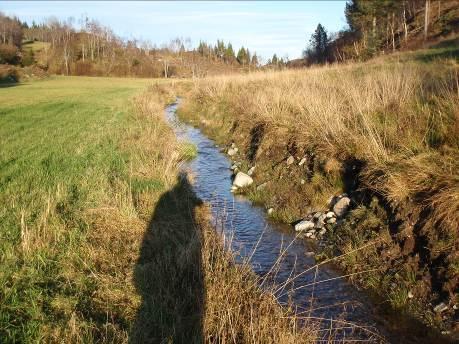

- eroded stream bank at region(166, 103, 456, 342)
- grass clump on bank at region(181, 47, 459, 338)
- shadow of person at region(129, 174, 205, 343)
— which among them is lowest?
eroded stream bank at region(166, 103, 456, 342)

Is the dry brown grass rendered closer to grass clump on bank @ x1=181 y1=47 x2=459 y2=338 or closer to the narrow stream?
grass clump on bank @ x1=181 y1=47 x2=459 y2=338

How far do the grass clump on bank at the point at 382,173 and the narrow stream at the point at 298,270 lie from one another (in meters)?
0.32

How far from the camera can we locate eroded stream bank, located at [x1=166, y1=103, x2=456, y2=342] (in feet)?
12.8

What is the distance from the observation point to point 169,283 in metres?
4.25

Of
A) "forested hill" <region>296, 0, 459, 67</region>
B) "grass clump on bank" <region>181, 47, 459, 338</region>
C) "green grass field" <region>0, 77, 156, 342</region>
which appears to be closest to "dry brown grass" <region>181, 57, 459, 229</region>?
"grass clump on bank" <region>181, 47, 459, 338</region>

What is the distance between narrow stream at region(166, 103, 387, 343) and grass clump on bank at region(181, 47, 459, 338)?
0.32m

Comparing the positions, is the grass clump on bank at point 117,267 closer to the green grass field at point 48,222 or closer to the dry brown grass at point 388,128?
the green grass field at point 48,222

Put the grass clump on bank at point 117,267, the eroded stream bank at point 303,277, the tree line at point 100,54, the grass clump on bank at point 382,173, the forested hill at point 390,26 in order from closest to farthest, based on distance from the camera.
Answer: the grass clump on bank at point 117,267 → the eroded stream bank at point 303,277 → the grass clump on bank at point 382,173 → the forested hill at point 390,26 → the tree line at point 100,54

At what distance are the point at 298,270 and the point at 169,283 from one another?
173 centimetres

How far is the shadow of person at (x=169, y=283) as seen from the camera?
3561 millimetres

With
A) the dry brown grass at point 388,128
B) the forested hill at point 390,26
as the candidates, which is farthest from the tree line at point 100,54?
the dry brown grass at point 388,128

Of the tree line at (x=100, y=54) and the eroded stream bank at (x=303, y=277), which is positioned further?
the tree line at (x=100, y=54)

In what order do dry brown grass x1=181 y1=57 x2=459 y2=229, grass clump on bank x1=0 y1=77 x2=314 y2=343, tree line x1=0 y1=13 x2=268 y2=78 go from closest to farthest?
1. grass clump on bank x1=0 y1=77 x2=314 y2=343
2. dry brown grass x1=181 y1=57 x2=459 y2=229
3. tree line x1=0 y1=13 x2=268 y2=78

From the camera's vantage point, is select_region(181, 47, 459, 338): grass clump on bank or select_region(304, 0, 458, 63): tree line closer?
select_region(181, 47, 459, 338): grass clump on bank
